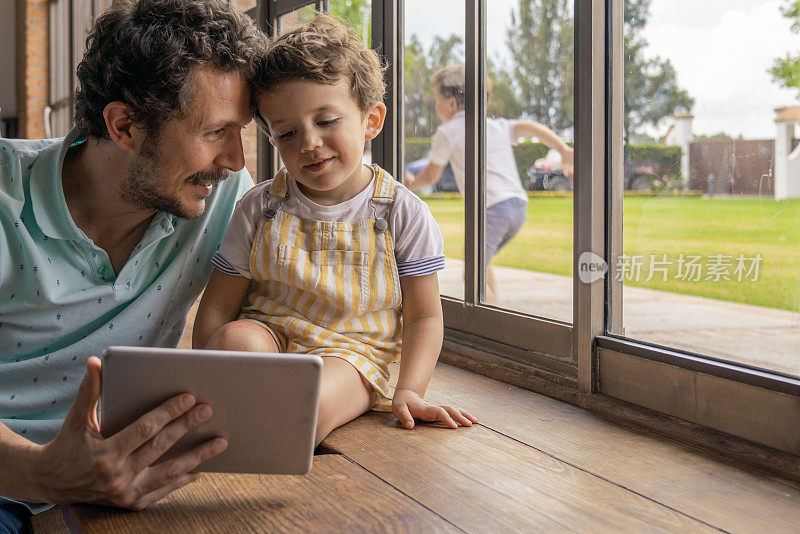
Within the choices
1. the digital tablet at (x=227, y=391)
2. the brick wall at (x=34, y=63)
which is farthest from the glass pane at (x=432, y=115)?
the brick wall at (x=34, y=63)

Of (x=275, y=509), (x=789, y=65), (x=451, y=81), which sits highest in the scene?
(x=451, y=81)

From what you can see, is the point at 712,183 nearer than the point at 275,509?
No

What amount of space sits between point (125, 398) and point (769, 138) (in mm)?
1155

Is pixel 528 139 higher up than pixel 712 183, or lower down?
higher up

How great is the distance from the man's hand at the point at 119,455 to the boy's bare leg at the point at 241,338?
380 mm

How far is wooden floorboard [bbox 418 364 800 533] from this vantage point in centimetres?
100

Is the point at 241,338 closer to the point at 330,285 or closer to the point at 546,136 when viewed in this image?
the point at 330,285

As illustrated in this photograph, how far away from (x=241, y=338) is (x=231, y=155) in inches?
13.2

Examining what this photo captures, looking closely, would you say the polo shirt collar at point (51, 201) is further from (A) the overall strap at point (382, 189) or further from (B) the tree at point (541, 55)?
(B) the tree at point (541, 55)

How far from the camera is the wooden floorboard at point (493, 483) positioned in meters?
0.96

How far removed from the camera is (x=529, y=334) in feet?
5.68

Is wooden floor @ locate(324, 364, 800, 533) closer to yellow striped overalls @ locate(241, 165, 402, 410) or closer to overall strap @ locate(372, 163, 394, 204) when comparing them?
yellow striped overalls @ locate(241, 165, 402, 410)

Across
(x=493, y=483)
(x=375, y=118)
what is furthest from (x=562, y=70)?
A: (x=493, y=483)

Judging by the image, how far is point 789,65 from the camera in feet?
4.37
